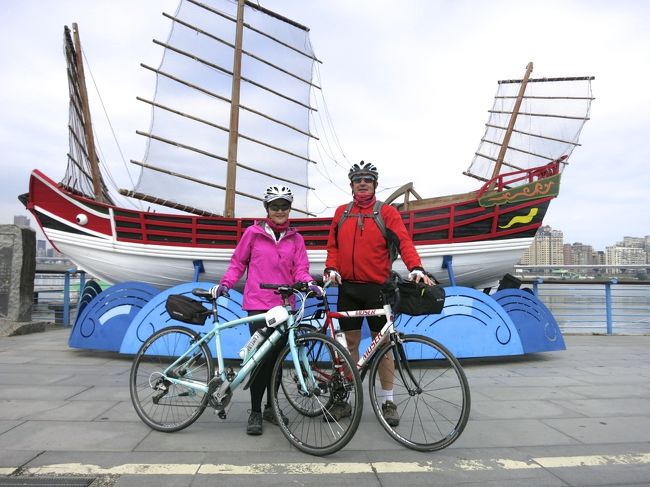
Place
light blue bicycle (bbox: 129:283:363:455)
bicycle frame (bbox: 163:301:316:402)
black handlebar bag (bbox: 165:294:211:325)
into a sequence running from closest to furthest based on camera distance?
1. light blue bicycle (bbox: 129:283:363:455)
2. bicycle frame (bbox: 163:301:316:402)
3. black handlebar bag (bbox: 165:294:211:325)

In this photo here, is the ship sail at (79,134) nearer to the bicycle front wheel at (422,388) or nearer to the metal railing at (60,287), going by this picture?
the metal railing at (60,287)

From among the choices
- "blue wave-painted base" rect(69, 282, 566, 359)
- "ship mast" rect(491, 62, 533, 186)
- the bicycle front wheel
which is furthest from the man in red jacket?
"ship mast" rect(491, 62, 533, 186)

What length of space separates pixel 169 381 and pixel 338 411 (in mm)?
1212

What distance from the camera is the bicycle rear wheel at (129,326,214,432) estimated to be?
10.1 feet

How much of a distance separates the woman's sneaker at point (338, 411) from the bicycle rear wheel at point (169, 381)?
84 cm

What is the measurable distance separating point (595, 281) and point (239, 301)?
23.0 feet

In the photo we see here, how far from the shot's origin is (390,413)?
3.03 m

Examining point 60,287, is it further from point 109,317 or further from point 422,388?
point 422,388

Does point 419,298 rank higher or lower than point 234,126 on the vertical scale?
lower

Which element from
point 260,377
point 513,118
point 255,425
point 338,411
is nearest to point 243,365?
point 260,377

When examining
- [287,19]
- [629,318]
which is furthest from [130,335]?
[287,19]

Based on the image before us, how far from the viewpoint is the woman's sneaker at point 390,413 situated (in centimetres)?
297

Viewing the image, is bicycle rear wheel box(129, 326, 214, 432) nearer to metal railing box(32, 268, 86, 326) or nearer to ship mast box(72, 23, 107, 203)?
metal railing box(32, 268, 86, 326)

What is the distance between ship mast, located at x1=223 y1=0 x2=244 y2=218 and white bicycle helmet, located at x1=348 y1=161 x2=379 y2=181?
27.3 ft
